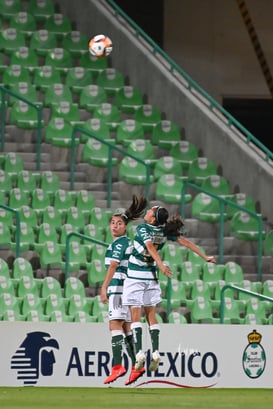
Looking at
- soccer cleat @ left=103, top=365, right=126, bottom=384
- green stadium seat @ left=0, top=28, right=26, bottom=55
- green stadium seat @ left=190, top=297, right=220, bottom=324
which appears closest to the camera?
soccer cleat @ left=103, top=365, right=126, bottom=384

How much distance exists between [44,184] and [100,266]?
1576 mm

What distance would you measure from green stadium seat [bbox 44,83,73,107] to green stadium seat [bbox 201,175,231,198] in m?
2.22

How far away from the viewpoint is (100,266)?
16.8 metres

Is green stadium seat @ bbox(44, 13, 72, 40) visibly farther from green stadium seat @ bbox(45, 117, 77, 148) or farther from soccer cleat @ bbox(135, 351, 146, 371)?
soccer cleat @ bbox(135, 351, 146, 371)

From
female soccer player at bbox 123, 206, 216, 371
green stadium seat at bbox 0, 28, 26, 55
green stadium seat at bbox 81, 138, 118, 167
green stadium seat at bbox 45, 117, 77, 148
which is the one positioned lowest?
female soccer player at bbox 123, 206, 216, 371

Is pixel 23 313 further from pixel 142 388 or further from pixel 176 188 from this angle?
pixel 176 188

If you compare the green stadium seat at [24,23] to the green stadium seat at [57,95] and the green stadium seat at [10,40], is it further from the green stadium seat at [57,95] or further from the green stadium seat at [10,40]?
the green stadium seat at [57,95]

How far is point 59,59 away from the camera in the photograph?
19.8m

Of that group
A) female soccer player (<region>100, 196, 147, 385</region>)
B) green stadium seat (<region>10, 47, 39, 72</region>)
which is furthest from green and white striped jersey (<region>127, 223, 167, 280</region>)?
green stadium seat (<region>10, 47, 39, 72</region>)

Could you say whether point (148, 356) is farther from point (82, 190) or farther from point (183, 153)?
point (183, 153)

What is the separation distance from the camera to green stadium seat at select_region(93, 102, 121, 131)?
19.3 metres

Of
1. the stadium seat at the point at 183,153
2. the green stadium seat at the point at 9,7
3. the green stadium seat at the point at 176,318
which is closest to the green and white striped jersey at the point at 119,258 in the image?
the green stadium seat at the point at 176,318

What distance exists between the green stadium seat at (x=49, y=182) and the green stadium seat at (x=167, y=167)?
5.49 feet

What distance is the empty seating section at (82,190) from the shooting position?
52.7 feet
